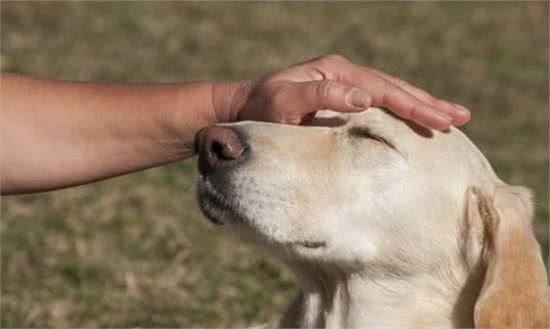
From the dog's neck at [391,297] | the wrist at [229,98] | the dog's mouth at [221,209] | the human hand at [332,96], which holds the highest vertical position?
the human hand at [332,96]

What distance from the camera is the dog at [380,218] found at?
4.08 m

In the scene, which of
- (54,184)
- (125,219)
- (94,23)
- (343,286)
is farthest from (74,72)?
(343,286)

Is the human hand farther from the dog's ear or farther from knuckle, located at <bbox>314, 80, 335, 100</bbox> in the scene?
the dog's ear

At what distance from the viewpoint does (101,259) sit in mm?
6906

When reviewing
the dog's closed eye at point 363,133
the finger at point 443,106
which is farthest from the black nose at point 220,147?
the finger at point 443,106

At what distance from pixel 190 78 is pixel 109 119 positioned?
6.98 m

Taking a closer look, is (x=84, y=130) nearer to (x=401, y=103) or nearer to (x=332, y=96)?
(x=332, y=96)

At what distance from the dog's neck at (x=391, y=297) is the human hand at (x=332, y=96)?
1.66ft

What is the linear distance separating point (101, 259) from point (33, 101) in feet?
7.00

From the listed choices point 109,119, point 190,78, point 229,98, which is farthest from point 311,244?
point 190,78

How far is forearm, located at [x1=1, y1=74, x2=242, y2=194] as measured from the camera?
4746mm

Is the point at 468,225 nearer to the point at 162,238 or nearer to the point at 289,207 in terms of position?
the point at 289,207

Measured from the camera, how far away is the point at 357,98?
Answer: 4145 millimetres

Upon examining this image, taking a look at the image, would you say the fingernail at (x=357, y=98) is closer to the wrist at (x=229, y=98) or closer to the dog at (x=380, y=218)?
the dog at (x=380, y=218)
